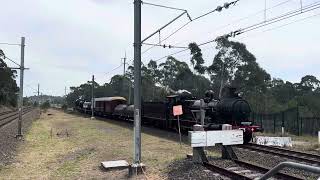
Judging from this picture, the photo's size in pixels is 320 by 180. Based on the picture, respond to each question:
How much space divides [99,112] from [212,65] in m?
19.5

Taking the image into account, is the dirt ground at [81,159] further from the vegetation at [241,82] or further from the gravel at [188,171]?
the vegetation at [241,82]

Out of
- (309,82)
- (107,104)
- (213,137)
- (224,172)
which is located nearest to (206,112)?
(213,137)

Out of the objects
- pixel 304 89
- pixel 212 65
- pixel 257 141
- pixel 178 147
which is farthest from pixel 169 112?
pixel 304 89

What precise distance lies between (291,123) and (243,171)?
2638cm

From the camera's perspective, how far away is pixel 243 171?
1371 cm

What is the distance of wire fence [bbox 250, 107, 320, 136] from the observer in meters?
35.7

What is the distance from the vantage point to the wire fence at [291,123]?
117 feet

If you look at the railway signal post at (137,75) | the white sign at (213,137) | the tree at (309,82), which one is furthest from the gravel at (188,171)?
the tree at (309,82)

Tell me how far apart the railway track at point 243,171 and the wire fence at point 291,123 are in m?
20.9

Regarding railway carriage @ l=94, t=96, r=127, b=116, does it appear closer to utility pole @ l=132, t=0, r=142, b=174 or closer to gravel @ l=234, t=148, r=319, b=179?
gravel @ l=234, t=148, r=319, b=179

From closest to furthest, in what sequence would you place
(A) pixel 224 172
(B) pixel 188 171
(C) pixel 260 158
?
(A) pixel 224 172 < (B) pixel 188 171 < (C) pixel 260 158

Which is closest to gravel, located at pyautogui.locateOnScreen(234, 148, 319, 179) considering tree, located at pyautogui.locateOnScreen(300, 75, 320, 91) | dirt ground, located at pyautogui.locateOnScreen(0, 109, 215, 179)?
dirt ground, located at pyautogui.locateOnScreen(0, 109, 215, 179)

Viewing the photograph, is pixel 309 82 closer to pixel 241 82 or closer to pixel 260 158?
pixel 241 82

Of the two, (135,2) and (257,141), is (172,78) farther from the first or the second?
(135,2)
